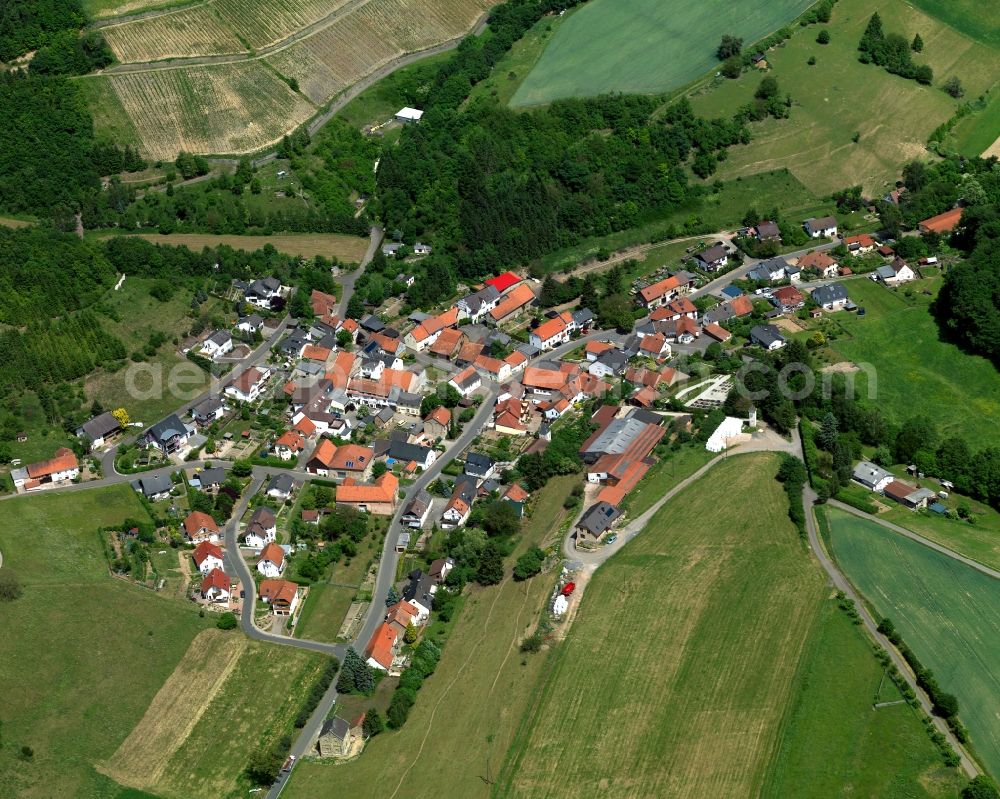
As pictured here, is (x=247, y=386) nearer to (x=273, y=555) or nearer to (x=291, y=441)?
(x=291, y=441)

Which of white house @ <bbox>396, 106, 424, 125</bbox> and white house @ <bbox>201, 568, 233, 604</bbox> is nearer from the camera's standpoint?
white house @ <bbox>201, 568, 233, 604</bbox>

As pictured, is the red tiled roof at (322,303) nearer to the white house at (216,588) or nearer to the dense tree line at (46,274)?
the dense tree line at (46,274)

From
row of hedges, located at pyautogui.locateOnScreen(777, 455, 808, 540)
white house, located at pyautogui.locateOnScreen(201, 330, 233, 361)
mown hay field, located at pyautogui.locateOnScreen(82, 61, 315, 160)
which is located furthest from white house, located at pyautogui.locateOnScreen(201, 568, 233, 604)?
mown hay field, located at pyautogui.locateOnScreen(82, 61, 315, 160)

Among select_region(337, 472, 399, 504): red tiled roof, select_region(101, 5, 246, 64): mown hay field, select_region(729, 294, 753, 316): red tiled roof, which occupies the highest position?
select_region(101, 5, 246, 64): mown hay field

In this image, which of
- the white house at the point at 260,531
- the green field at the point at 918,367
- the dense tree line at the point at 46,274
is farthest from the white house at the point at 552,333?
the dense tree line at the point at 46,274

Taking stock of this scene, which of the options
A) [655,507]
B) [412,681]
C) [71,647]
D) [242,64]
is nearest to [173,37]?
[242,64]

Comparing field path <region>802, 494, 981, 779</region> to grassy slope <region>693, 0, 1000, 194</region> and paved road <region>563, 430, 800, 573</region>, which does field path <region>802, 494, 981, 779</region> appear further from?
grassy slope <region>693, 0, 1000, 194</region>
